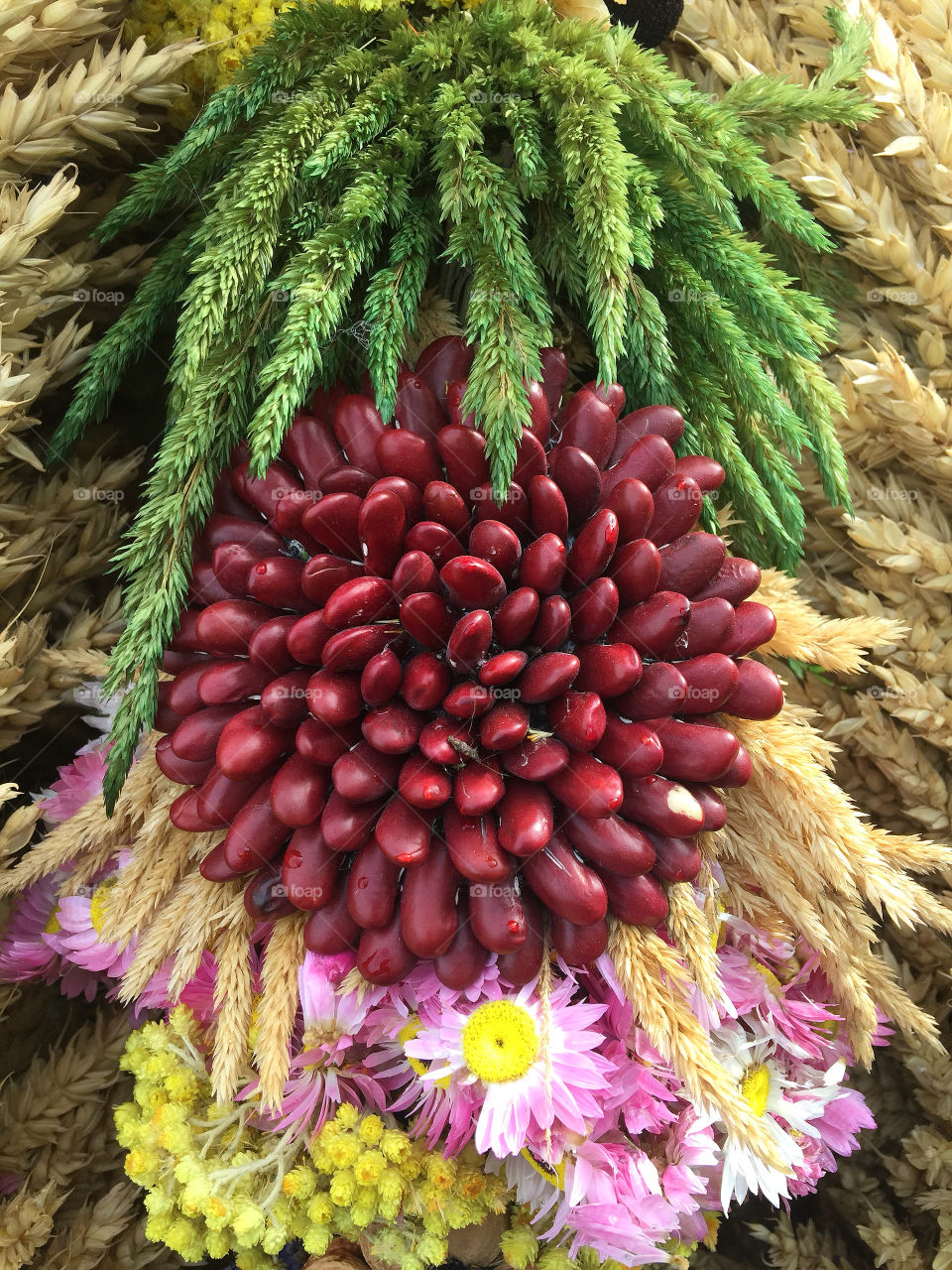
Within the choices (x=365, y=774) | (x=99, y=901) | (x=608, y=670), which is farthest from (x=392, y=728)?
(x=99, y=901)

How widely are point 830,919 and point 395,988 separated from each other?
0.99 ft

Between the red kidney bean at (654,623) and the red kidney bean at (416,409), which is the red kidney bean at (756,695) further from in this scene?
the red kidney bean at (416,409)

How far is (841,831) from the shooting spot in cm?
60

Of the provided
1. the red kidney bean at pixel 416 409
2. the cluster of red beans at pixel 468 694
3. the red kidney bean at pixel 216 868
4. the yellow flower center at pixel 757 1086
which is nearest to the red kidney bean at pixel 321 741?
the cluster of red beans at pixel 468 694

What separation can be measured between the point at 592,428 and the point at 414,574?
161 mm

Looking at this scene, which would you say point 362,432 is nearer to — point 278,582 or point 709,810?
point 278,582

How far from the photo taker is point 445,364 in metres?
0.63

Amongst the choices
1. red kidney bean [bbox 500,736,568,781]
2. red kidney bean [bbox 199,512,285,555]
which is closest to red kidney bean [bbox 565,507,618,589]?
red kidney bean [bbox 500,736,568,781]

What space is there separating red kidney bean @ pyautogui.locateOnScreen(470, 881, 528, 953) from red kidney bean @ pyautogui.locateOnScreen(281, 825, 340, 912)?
0.09 m

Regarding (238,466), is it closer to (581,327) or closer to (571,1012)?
(581,327)

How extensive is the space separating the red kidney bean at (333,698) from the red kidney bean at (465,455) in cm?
14

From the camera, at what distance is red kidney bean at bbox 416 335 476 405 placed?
628mm

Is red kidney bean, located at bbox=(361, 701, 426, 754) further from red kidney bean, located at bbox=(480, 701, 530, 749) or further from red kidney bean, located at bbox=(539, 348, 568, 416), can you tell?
red kidney bean, located at bbox=(539, 348, 568, 416)

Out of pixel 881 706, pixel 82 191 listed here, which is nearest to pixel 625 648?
pixel 881 706
